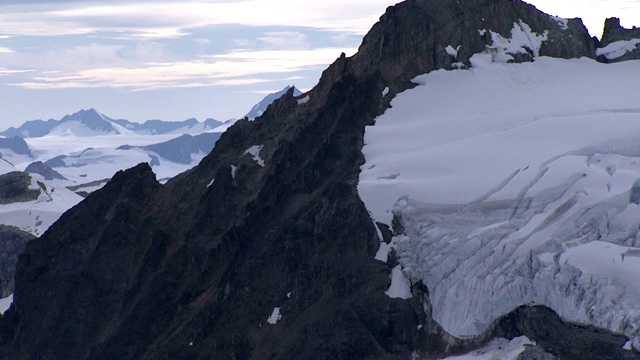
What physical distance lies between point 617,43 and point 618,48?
37.5 inches

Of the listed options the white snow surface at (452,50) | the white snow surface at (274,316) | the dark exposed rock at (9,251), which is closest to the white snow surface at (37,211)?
the dark exposed rock at (9,251)

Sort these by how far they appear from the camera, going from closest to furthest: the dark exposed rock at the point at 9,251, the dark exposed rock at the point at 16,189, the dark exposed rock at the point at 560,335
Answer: the dark exposed rock at the point at 560,335 → the dark exposed rock at the point at 9,251 → the dark exposed rock at the point at 16,189

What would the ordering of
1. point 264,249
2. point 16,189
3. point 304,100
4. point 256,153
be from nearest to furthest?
point 264,249, point 256,153, point 304,100, point 16,189

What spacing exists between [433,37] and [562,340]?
41.9 meters

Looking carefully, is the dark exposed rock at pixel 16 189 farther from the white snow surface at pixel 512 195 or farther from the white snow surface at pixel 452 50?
the white snow surface at pixel 512 195

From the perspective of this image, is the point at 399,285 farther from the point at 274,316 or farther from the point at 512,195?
the point at 274,316

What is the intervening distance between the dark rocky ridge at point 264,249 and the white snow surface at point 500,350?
0.74 meters

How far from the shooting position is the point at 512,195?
6431 centimetres

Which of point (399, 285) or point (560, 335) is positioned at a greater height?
point (399, 285)

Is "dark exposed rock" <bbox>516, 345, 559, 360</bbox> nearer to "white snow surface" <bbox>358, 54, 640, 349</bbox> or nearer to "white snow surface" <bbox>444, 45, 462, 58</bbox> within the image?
"white snow surface" <bbox>358, 54, 640, 349</bbox>

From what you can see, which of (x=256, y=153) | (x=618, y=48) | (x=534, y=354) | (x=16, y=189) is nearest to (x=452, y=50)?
(x=618, y=48)

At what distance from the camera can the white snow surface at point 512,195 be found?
182 feet

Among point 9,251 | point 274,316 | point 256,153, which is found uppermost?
point 256,153

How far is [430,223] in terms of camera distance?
216ft
